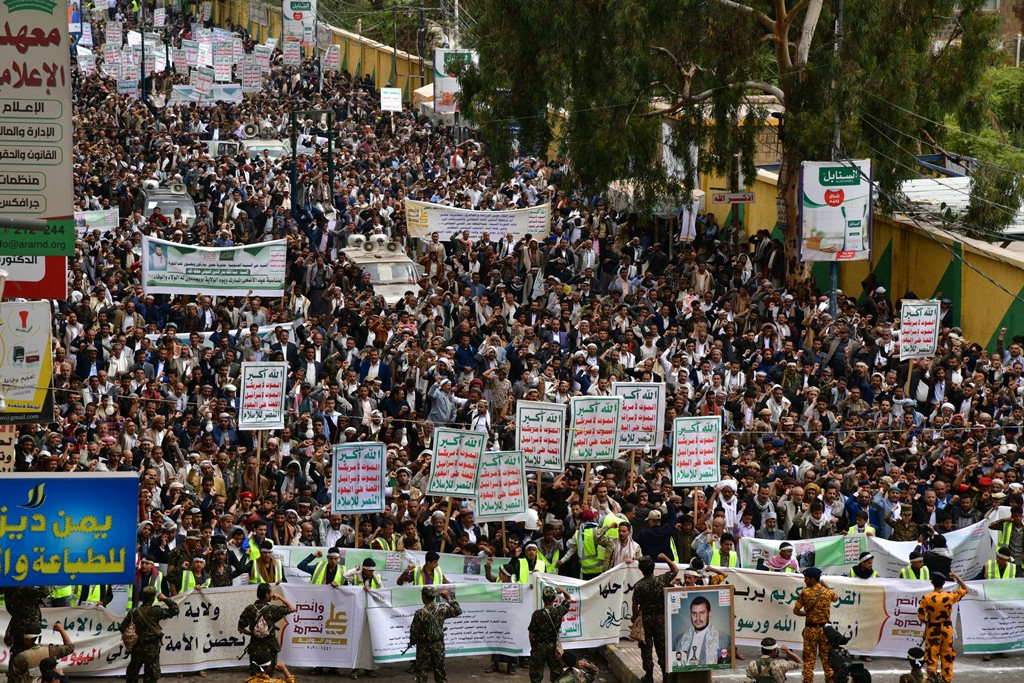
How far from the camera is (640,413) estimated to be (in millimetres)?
16516

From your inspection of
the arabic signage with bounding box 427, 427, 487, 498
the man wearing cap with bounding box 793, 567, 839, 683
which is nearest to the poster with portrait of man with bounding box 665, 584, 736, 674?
the man wearing cap with bounding box 793, 567, 839, 683

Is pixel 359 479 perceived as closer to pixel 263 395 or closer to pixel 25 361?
pixel 263 395

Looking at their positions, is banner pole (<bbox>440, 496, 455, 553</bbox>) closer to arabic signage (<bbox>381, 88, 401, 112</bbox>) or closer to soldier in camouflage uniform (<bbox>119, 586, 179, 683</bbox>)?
soldier in camouflage uniform (<bbox>119, 586, 179, 683</bbox>)

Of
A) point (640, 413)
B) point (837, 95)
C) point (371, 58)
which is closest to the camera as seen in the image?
point (640, 413)

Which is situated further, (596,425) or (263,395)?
(263,395)

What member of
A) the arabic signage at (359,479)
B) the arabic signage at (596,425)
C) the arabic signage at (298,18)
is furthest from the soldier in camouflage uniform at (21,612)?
the arabic signage at (298,18)

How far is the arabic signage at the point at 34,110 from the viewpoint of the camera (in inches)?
511

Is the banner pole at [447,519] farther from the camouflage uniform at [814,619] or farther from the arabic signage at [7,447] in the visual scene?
the arabic signage at [7,447]

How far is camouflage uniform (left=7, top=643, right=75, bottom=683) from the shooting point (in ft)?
38.3

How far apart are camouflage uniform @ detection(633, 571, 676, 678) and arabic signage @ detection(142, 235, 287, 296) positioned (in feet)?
31.5

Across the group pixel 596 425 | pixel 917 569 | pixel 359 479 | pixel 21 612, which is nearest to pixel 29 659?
pixel 21 612

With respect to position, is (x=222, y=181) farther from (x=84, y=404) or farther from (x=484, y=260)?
(x=84, y=404)

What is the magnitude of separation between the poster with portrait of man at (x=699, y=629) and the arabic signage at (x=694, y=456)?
289 cm

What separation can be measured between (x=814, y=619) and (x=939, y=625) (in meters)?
1.01
